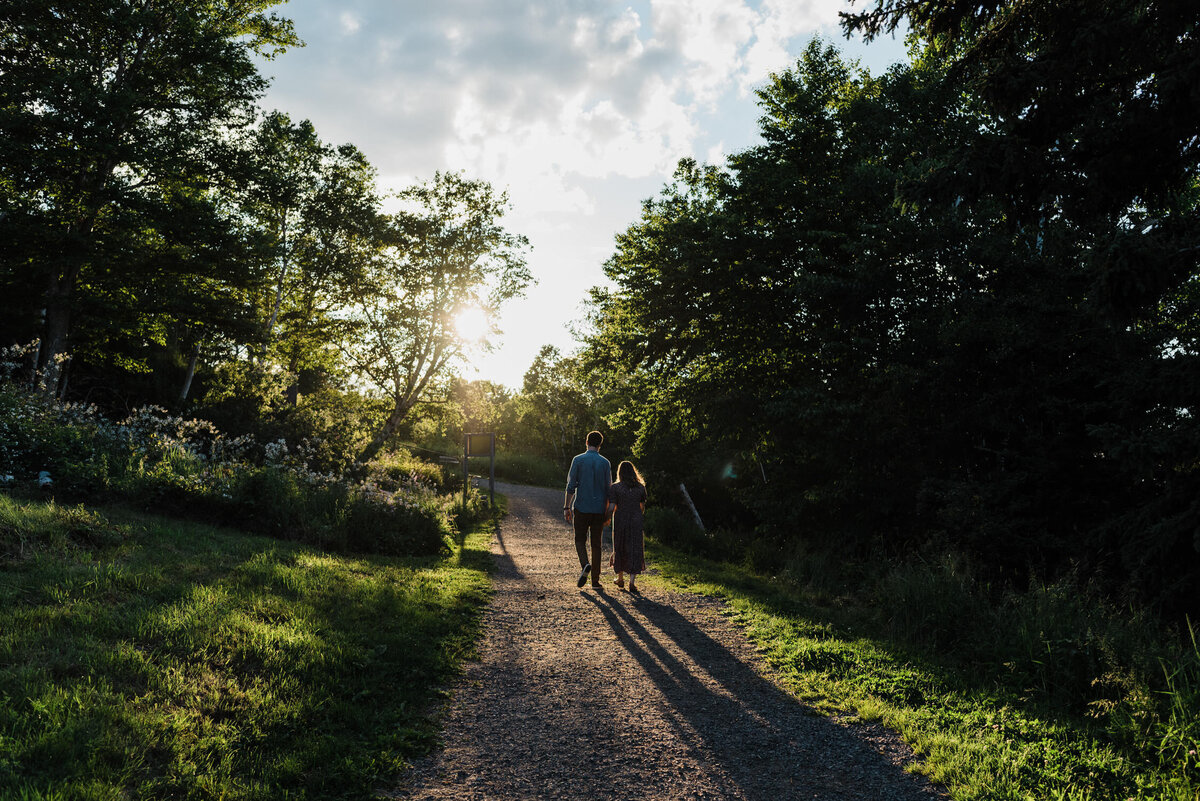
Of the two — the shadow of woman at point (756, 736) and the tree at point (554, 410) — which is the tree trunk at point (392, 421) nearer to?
the tree at point (554, 410)

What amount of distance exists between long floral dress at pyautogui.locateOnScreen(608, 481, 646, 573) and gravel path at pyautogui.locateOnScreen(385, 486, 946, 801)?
6.83ft

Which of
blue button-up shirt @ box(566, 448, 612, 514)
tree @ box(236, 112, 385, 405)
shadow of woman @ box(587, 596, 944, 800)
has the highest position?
tree @ box(236, 112, 385, 405)

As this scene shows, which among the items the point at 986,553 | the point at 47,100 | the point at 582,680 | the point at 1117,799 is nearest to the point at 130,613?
the point at 582,680

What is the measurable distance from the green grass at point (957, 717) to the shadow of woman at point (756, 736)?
285mm

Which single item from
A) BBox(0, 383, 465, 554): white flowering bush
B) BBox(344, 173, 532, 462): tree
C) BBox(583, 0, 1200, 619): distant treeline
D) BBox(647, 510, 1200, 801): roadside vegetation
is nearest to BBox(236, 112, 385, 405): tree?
BBox(344, 173, 532, 462): tree

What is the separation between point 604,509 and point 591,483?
0.44 m

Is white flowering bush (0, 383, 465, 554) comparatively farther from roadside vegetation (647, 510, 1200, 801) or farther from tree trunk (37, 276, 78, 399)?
tree trunk (37, 276, 78, 399)

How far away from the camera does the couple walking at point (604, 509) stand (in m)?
9.59

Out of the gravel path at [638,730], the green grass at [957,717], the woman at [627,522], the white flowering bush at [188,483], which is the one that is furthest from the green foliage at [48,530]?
the green grass at [957,717]

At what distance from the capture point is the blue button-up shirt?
9594 mm

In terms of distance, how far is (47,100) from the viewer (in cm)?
1641

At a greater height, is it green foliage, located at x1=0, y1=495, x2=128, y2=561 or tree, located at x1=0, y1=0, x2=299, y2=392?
tree, located at x1=0, y1=0, x2=299, y2=392

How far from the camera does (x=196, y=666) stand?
13.8 feet

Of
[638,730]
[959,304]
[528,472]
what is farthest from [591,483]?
[528,472]
